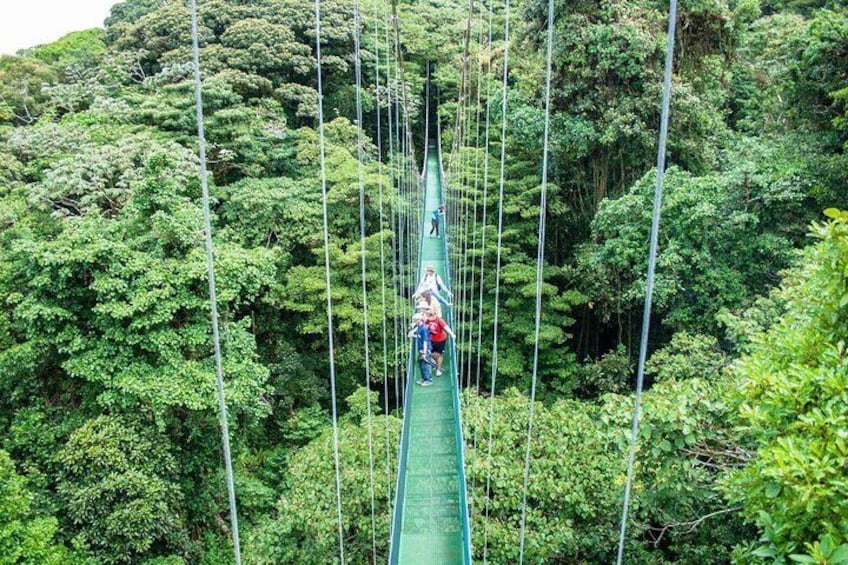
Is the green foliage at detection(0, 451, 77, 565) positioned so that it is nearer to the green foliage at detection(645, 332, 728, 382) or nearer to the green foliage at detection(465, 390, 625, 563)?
the green foliage at detection(465, 390, 625, 563)

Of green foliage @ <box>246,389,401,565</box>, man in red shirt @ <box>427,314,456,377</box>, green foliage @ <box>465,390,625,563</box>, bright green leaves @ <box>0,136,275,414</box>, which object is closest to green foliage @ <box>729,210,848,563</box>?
green foliage @ <box>465,390,625,563</box>

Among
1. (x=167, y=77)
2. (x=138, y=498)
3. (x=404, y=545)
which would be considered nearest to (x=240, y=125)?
(x=167, y=77)

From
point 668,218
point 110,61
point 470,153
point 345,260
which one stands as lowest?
point 345,260

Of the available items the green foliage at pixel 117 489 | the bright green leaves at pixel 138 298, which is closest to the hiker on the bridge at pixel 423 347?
the bright green leaves at pixel 138 298

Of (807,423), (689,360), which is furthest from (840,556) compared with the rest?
(689,360)

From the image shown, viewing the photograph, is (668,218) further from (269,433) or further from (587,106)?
(269,433)

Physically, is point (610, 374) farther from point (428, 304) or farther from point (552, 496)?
point (552, 496)
